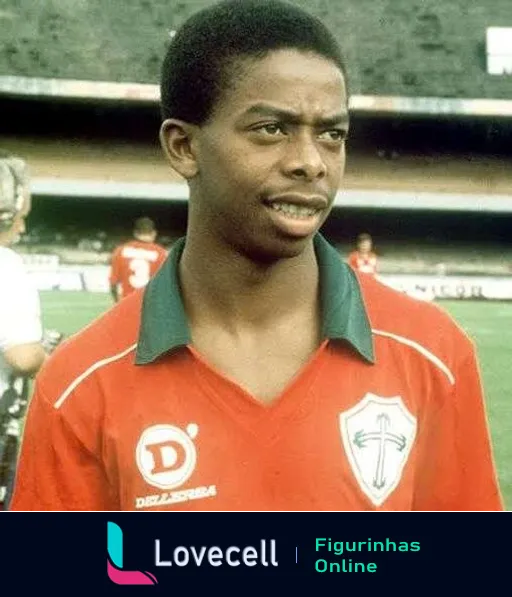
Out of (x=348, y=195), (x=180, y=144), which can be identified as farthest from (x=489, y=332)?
(x=180, y=144)

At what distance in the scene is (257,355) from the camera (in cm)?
135

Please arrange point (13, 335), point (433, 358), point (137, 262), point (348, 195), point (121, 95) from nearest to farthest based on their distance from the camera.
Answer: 1. point (433, 358)
2. point (13, 335)
3. point (137, 262)
4. point (121, 95)
5. point (348, 195)

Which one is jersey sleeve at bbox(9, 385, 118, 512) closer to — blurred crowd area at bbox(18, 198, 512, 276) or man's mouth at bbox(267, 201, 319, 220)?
man's mouth at bbox(267, 201, 319, 220)

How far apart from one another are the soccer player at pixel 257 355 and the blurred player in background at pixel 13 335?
3.76 ft

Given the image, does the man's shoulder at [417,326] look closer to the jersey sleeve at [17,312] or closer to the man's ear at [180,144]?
the man's ear at [180,144]

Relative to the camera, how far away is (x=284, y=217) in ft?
4.09
